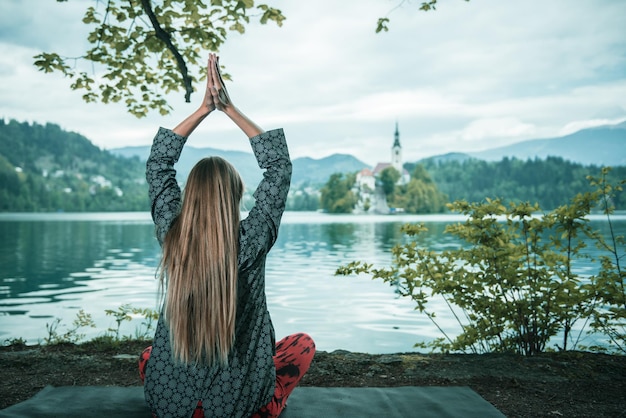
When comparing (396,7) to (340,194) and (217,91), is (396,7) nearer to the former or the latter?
(217,91)

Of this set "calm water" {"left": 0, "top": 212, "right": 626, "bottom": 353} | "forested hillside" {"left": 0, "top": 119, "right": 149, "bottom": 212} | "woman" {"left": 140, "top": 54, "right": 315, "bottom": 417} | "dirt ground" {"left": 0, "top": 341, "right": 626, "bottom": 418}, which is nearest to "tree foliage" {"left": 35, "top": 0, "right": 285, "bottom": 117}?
"dirt ground" {"left": 0, "top": 341, "right": 626, "bottom": 418}

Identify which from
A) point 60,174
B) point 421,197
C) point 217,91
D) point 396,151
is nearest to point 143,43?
point 217,91

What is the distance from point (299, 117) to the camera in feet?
566

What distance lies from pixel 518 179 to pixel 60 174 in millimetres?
89255

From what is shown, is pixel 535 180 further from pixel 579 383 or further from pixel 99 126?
pixel 99 126

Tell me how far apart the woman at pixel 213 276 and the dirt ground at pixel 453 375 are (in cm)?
155

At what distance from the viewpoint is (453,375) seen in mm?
3773

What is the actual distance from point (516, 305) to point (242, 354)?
274 centimetres

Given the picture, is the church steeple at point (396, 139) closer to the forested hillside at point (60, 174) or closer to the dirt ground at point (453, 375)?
the forested hillside at point (60, 174)

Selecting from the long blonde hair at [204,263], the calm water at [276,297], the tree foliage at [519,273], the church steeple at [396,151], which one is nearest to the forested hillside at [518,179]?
the church steeple at [396,151]

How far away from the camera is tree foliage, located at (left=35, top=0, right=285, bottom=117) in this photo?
5016mm

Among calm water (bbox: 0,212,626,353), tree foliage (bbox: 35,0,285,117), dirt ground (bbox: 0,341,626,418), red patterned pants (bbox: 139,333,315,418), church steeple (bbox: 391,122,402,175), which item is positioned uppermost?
church steeple (bbox: 391,122,402,175)

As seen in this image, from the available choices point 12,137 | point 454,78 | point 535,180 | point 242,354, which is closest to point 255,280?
point 242,354

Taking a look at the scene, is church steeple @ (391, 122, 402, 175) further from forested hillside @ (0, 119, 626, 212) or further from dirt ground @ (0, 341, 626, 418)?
dirt ground @ (0, 341, 626, 418)
